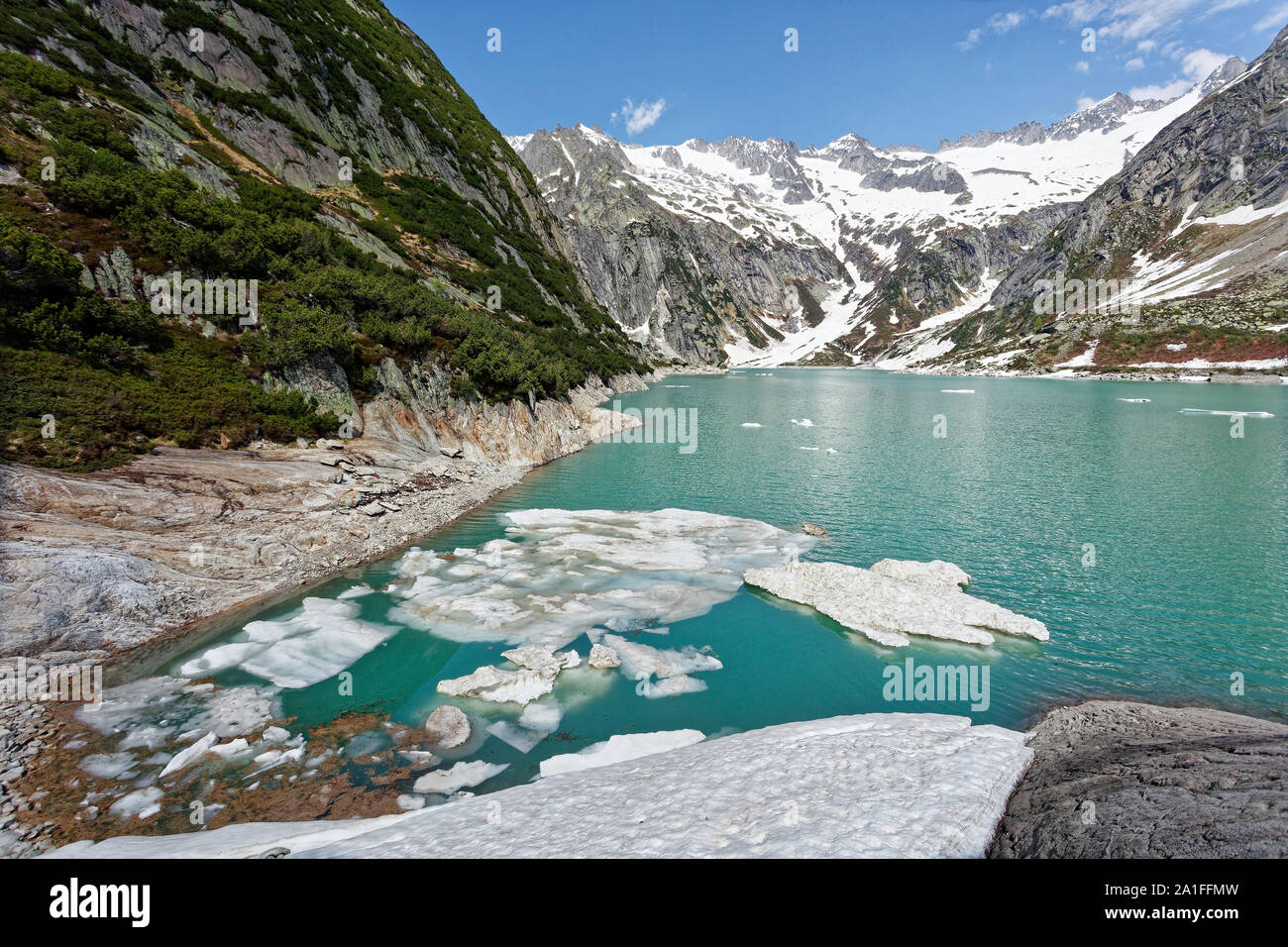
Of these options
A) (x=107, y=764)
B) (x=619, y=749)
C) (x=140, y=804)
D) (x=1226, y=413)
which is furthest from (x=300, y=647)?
(x=1226, y=413)

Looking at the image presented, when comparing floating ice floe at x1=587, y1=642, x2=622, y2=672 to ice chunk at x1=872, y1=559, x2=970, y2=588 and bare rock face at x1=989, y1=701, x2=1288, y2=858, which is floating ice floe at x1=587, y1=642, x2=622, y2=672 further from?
ice chunk at x1=872, y1=559, x2=970, y2=588

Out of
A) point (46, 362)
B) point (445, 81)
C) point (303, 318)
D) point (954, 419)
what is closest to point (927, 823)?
point (46, 362)

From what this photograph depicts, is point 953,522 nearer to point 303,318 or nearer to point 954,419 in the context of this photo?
point 303,318

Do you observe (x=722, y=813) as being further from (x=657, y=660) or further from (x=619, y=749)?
(x=657, y=660)

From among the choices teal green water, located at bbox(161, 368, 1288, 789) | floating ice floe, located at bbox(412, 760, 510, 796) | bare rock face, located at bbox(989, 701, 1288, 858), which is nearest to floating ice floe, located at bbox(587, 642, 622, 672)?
teal green water, located at bbox(161, 368, 1288, 789)

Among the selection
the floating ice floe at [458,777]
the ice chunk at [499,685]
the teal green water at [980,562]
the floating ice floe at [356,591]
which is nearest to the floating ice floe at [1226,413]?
the teal green water at [980,562]
